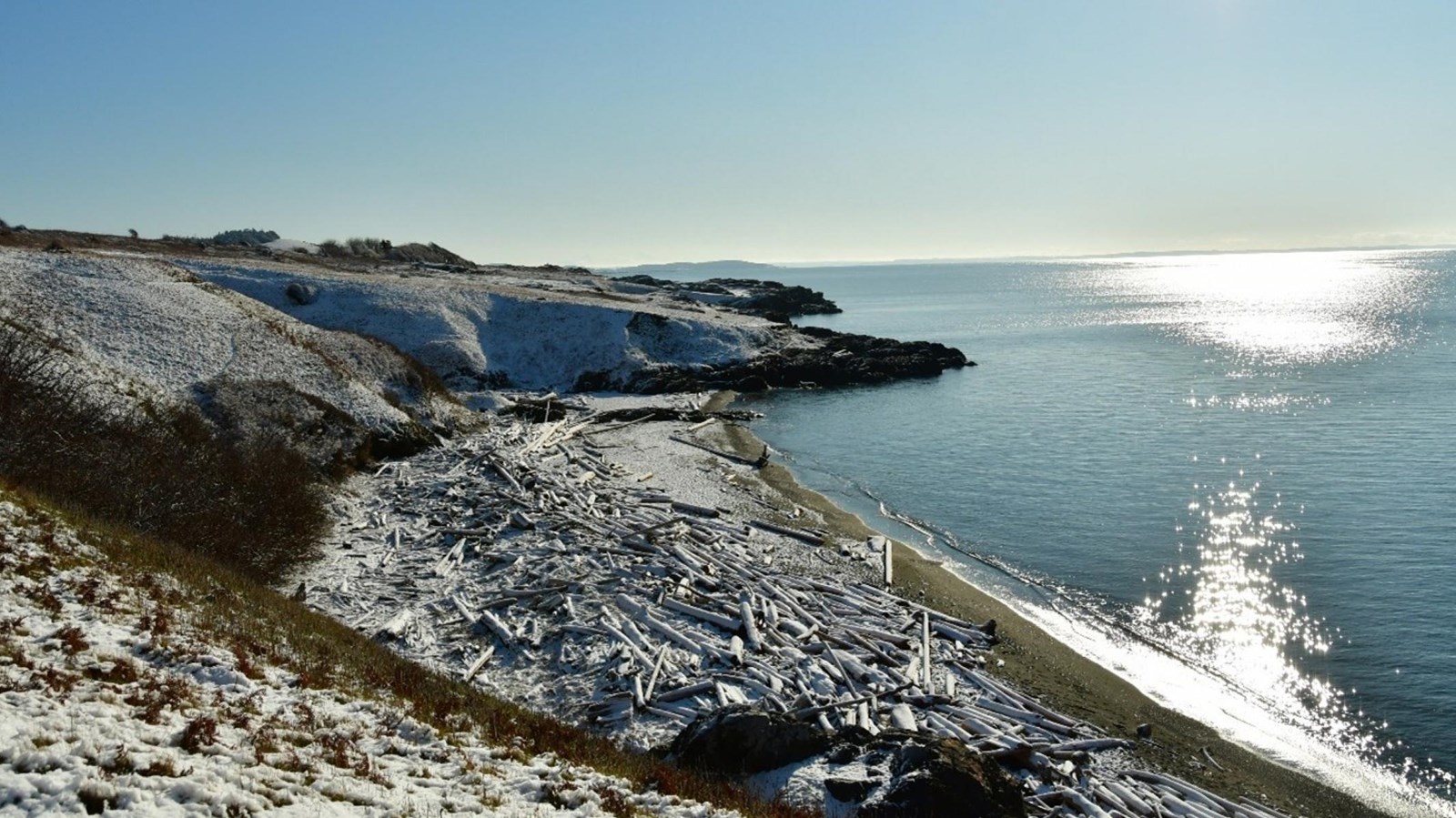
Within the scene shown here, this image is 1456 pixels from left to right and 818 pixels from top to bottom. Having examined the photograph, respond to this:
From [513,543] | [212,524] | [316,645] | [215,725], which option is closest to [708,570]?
[513,543]

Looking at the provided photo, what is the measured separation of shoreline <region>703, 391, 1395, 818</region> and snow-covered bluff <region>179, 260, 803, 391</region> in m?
35.6

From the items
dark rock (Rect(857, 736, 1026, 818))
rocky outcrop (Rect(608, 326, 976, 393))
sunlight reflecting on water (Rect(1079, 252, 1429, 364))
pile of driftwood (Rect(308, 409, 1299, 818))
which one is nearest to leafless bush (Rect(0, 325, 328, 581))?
pile of driftwood (Rect(308, 409, 1299, 818))

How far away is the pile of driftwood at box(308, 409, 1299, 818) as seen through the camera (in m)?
14.2

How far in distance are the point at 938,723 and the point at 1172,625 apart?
10.5m

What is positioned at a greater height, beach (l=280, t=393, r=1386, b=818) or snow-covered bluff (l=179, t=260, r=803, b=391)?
snow-covered bluff (l=179, t=260, r=803, b=391)

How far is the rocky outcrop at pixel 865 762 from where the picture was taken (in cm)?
1057

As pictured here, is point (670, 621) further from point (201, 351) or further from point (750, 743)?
point (201, 351)

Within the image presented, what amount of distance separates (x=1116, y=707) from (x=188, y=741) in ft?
53.5

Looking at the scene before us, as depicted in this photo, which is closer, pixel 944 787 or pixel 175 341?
pixel 944 787

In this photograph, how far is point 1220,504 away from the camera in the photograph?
30.8 metres

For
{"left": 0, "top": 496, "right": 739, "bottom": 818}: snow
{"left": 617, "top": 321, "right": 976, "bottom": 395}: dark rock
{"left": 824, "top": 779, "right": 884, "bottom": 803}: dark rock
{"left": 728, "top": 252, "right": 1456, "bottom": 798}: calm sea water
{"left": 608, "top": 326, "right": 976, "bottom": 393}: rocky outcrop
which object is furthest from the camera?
{"left": 617, "top": 321, "right": 976, "bottom": 395}: dark rock

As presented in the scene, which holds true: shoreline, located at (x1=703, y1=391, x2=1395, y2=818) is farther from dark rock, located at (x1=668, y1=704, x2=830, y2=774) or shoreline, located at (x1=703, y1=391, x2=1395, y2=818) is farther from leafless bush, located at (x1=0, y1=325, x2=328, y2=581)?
leafless bush, located at (x1=0, y1=325, x2=328, y2=581)

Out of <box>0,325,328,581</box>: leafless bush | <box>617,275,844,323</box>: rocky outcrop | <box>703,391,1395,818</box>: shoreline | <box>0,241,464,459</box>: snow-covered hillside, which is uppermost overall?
<box>617,275,844,323</box>: rocky outcrop

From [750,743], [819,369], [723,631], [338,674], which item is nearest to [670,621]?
[723,631]
